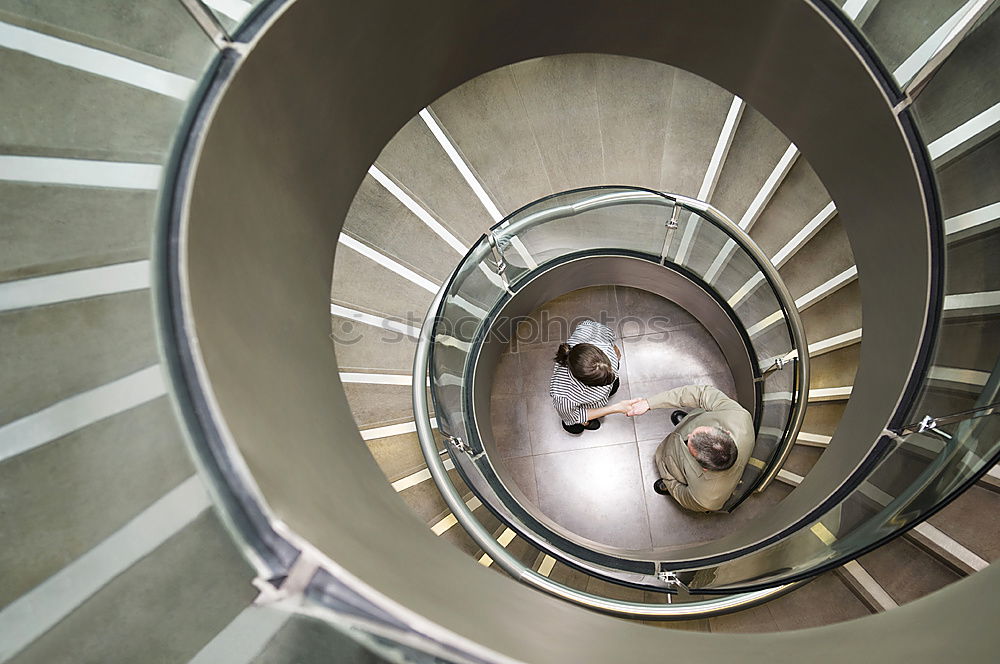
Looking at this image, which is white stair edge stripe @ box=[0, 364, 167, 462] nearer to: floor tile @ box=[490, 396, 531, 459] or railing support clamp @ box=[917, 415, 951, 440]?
railing support clamp @ box=[917, 415, 951, 440]

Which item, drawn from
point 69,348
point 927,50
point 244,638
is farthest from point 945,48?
point 69,348

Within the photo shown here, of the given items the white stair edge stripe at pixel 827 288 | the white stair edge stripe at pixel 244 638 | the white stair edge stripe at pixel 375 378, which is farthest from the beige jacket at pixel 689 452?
the white stair edge stripe at pixel 244 638

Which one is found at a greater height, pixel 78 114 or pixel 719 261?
pixel 78 114

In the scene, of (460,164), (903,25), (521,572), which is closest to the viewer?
(903,25)

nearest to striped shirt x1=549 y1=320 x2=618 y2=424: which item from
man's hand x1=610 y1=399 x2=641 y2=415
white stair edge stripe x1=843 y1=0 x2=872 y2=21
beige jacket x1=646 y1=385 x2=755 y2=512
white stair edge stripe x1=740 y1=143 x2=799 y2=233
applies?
man's hand x1=610 y1=399 x2=641 y2=415

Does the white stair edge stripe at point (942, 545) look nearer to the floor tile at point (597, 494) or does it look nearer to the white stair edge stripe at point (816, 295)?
the white stair edge stripe at point (816, 295)

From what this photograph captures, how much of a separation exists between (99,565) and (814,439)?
5.20 m

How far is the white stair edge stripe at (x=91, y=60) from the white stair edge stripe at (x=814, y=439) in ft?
16.9

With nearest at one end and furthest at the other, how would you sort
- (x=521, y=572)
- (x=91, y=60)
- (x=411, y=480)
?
(x=91, y=60), (x=521, y=572), (x=411, y=480)

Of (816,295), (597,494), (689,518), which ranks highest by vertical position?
(816,295)

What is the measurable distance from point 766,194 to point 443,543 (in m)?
3.92

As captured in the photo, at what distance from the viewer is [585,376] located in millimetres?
4250

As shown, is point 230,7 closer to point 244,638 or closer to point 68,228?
point 68,228

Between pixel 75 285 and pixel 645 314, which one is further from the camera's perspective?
pixel 645 314
